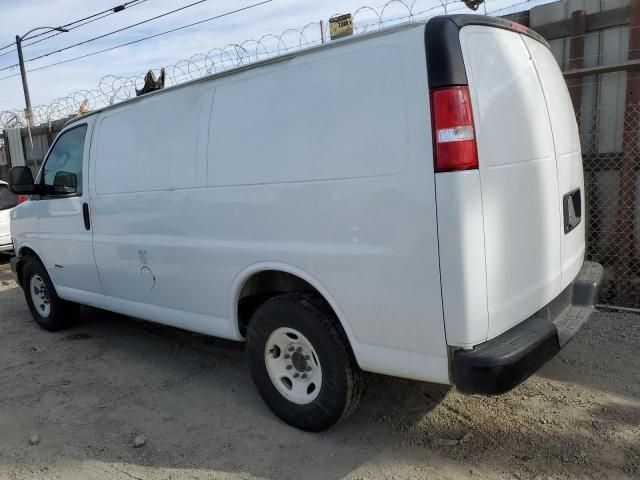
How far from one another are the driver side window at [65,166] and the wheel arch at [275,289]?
2174 mm

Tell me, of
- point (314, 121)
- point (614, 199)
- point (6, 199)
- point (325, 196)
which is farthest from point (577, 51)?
point (6, 199)

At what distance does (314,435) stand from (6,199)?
30.3ft

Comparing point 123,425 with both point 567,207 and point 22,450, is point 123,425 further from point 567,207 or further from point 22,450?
point 567,207

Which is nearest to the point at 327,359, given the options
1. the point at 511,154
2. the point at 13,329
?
the point at 511,154

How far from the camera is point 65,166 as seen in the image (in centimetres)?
502

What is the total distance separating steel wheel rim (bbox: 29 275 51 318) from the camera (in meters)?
5.75

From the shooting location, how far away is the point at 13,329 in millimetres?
5922

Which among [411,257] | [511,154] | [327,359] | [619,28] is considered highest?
[619,28]

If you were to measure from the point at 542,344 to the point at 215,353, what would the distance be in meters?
2.95

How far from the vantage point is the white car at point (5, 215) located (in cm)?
973

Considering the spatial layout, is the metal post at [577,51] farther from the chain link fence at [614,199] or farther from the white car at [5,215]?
the white car at [5,215]

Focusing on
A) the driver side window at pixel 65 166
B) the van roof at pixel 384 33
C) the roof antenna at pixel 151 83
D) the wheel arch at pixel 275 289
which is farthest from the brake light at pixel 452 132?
the driver side window at pixel 65 166

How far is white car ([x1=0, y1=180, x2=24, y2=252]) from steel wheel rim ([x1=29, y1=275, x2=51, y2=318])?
4564 millimetres

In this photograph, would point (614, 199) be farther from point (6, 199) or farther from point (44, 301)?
point (6, 199)
